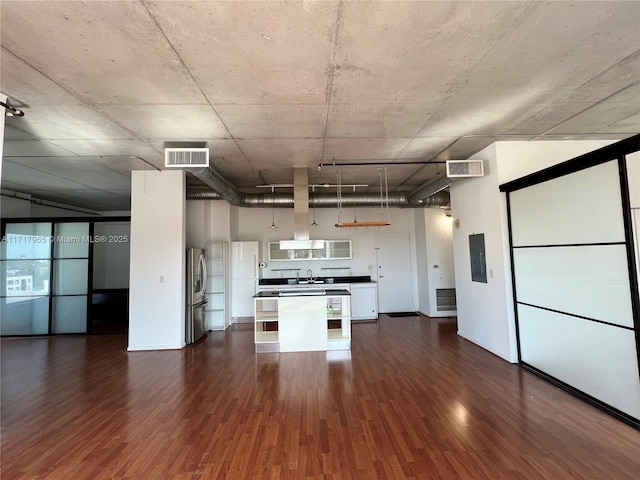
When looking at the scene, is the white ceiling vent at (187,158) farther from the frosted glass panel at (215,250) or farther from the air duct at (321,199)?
the frosted glass panel at (215,250)

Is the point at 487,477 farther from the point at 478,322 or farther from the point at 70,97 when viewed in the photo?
the point at 70,97

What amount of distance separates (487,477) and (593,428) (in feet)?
4.28

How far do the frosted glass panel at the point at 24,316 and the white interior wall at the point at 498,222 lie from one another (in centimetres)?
822

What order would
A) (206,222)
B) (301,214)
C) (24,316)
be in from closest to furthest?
(301,214)
(24,316)
(206,222)

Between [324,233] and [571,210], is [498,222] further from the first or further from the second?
[324,233]

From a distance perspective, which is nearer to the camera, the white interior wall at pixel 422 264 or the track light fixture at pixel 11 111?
the track light fixture at pixel 11 111

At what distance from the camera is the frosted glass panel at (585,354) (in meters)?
2.61

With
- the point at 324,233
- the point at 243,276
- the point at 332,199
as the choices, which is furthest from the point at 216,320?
the point at 332,199

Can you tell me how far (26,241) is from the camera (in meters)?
6.09

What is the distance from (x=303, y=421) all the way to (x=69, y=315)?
608 cm

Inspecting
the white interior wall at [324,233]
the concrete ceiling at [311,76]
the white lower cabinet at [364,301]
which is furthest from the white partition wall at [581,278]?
the white interior wall at [324,233]

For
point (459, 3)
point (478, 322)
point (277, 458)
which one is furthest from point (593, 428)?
point (459, 3)

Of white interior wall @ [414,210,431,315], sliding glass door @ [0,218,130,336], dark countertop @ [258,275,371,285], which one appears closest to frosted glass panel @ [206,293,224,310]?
dark countertop @ [258,275,371,285]

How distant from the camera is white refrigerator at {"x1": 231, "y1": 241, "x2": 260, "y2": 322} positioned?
274 inches
